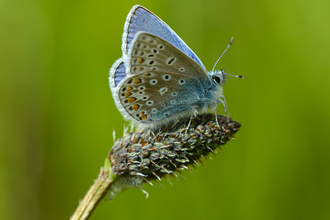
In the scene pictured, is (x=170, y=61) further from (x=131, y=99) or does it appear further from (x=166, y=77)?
(x=131, y=99)

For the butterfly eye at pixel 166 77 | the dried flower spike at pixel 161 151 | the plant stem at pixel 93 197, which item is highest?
the butterfly eye at pixel 166 77

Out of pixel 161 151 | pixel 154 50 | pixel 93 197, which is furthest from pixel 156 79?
A: pixel 93 197

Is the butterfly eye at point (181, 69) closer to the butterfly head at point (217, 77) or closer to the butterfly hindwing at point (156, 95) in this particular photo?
the butterfly hindwing at point (156, 95)

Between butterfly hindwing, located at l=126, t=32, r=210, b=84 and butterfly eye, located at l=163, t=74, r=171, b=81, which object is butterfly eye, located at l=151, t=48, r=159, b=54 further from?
butterfly eye, located at l=163, t=74, r=171, b=81

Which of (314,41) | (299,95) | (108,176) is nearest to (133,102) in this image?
(108,176)

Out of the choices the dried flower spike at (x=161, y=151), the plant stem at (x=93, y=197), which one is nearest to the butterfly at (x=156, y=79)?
the dried flower spike at (x=161, y=151)

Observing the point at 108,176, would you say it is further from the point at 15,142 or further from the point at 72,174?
the point at 15,142
